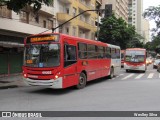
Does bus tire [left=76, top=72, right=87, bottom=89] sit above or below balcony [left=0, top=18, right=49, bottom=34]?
below

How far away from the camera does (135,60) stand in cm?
2908

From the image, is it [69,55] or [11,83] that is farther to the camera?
[11,83]

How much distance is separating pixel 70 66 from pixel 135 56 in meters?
17.9

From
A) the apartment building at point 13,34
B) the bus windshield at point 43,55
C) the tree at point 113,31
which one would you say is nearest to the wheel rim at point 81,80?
the bus windshield at point 43,55

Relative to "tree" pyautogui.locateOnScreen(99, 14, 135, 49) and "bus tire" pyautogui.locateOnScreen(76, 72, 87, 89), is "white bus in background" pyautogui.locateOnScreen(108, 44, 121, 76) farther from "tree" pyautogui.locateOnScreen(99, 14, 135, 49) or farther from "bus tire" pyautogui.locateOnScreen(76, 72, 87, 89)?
"tree" pyautogui.locateOnScreen(99, 14, 135, 49)

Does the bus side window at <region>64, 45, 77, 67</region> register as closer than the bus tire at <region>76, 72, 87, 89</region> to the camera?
Yes

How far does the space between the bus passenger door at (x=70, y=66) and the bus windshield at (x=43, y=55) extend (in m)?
0.53

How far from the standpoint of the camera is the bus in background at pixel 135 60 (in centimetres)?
2886

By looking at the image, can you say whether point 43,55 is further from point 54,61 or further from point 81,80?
point 81,80

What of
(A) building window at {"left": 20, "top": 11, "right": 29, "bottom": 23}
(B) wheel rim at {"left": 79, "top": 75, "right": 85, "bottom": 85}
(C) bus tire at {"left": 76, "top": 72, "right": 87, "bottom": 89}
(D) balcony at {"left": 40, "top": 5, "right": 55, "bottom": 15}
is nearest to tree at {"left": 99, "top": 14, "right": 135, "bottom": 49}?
(D) balcony at {"left": 40, "top": 5, "right": 55, "bottom": 15}

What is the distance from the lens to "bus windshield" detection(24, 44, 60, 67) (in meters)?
11.9

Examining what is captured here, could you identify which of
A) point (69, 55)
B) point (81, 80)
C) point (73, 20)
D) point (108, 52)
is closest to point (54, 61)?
point (69, 55)

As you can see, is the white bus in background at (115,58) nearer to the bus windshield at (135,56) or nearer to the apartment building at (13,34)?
the apartment building at (13,34)

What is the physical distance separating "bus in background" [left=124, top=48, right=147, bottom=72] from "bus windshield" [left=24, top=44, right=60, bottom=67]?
733 inches
